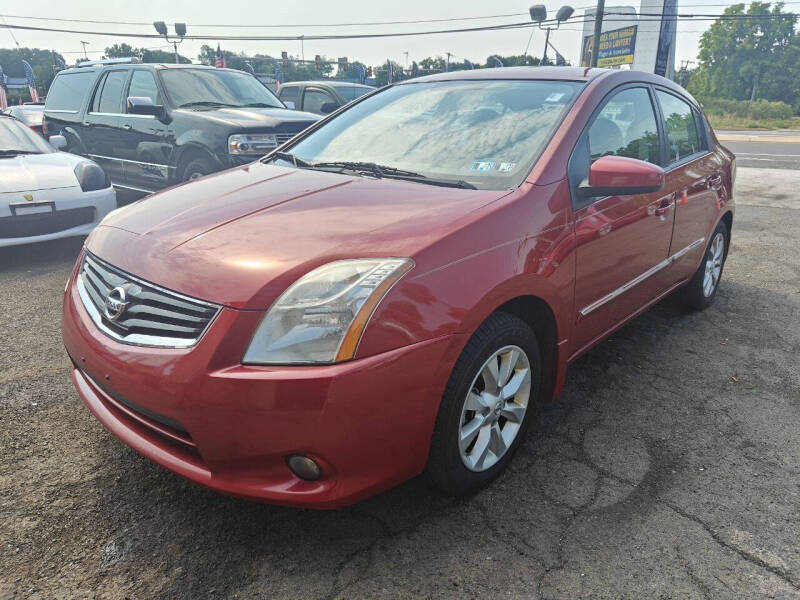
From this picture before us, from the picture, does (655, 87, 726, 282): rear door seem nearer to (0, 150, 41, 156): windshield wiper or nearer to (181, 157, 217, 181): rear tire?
(181, 157, 217, 181): rear tire

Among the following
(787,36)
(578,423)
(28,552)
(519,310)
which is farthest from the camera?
(787,36)

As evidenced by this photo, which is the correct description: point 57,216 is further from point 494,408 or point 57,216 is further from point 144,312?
point 494,408

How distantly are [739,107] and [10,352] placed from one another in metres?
61.3

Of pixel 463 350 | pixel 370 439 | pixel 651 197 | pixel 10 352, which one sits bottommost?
pixel 10 352

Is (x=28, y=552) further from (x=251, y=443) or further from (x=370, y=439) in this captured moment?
(x=370, y=439)

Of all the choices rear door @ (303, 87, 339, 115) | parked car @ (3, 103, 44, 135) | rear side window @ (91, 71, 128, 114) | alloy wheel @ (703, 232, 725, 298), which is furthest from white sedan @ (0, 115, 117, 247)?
parked car @ (3, 103, 44, 135)

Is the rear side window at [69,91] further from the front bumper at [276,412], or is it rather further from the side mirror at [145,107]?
the front bumper at [276,412]

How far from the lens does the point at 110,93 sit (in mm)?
7934

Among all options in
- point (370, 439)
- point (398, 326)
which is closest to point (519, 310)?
point (398, 326)

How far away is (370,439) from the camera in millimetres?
1857

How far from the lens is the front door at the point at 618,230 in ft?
8.72

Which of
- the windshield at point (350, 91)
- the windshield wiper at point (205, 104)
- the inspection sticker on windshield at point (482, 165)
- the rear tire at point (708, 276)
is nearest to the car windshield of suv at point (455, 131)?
the inspection sticker on windshield at point (482, 165)

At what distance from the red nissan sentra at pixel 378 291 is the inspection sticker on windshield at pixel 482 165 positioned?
11 mm

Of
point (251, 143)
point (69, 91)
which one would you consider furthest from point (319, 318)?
point (69, 91)
